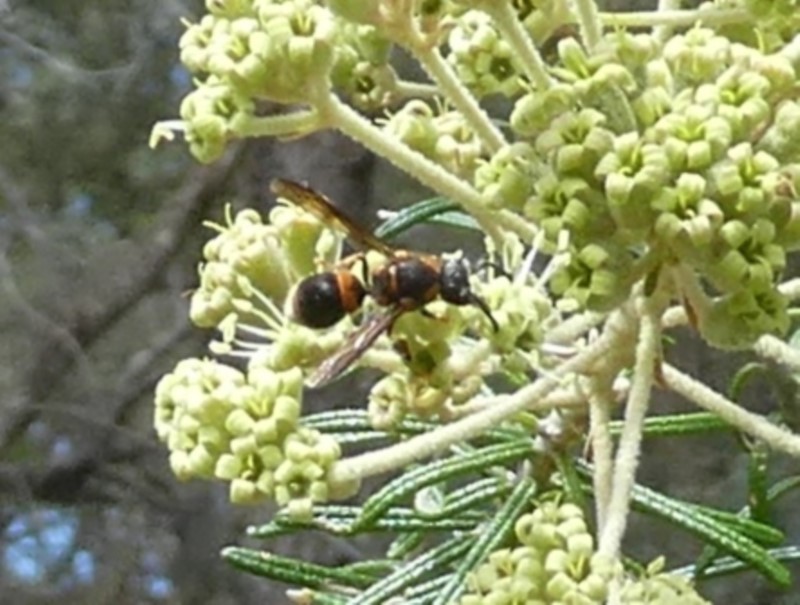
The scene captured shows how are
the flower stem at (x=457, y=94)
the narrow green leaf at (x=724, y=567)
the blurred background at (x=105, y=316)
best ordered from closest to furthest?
the flower stem at (x=457, y=94) < the narrow green leaf at (x=724, y=567) < the blurred background at (x=105, y=316)

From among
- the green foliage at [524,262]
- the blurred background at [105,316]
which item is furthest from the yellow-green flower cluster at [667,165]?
the blurred background at [105,316]

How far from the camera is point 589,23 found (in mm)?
710

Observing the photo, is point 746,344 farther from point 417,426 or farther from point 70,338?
point 70,338

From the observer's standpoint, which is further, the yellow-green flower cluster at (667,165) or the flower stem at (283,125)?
the flower stem at (283,125)

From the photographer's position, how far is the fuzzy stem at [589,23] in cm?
70

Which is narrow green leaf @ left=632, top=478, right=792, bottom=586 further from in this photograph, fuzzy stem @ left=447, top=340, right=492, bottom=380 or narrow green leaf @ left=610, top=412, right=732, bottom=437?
fuzzy stem @ left=447, top=340, right=492, bottom=380

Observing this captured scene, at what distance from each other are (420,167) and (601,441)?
17cm

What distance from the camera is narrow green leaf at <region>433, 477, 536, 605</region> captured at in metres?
0.88

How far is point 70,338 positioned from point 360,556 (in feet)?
2.06

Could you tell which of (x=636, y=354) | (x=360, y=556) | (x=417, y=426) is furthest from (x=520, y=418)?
(x=360, y=556)

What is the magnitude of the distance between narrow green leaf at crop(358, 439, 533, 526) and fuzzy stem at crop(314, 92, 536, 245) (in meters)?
0.17

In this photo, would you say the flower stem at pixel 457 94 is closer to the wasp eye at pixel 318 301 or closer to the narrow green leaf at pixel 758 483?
the wasp eye at pixel 318 301

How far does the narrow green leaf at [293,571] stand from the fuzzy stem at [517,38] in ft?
1.46

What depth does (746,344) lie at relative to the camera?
0.72 meters
